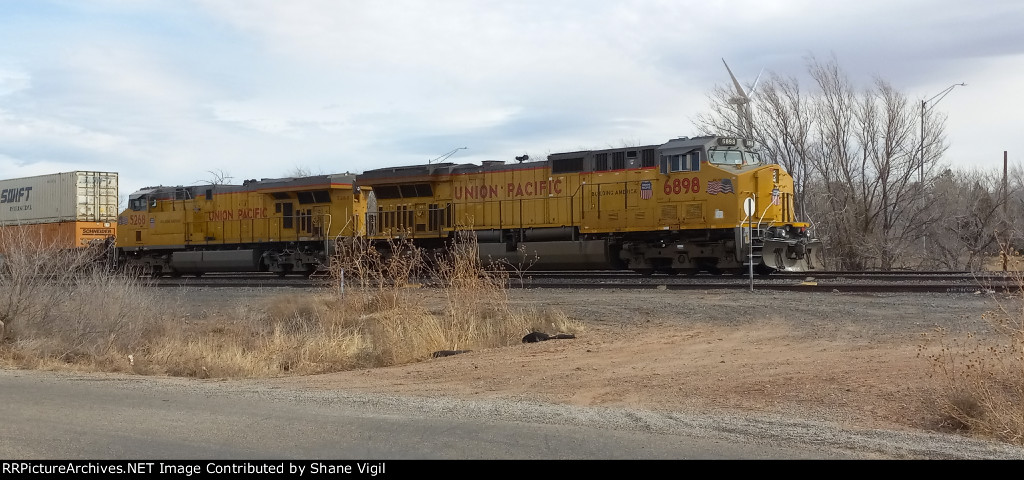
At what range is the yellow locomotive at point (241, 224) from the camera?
27.0 m

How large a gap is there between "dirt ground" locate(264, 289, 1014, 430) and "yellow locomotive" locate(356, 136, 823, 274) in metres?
4.61

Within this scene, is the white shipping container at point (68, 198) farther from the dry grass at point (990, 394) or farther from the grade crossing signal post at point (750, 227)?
the dry grass at point (990, 394)

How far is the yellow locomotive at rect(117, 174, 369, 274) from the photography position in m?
27.0

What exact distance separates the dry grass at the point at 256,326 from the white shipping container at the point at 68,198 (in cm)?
1706

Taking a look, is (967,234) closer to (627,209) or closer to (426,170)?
(627,209)

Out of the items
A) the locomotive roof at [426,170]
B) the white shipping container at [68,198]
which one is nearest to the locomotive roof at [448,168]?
the locomotive roof at [426,170]

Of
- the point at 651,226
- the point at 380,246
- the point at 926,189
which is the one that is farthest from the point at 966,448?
the point at 926,189

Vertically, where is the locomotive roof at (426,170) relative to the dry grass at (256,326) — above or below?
above

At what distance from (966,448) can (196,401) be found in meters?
6.29

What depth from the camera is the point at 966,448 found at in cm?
592

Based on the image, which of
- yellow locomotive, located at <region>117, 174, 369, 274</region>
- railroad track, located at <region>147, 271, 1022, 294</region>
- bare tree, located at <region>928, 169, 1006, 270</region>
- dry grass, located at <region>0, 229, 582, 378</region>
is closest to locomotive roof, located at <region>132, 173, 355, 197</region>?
yellow locomotive, located at <region>117, 174, 369, 274</region>

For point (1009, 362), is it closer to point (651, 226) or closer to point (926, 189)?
point (651, 226)

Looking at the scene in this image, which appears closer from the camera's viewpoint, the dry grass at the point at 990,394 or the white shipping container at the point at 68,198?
the dry grass at the point at 990,394

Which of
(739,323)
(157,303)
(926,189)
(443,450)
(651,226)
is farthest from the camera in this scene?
(926,189)
